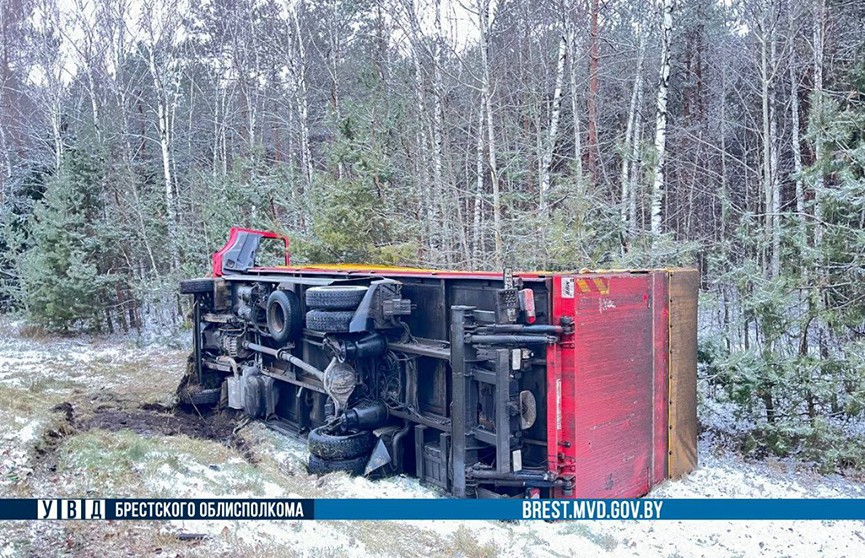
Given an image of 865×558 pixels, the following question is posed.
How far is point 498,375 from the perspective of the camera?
5629 millimetres

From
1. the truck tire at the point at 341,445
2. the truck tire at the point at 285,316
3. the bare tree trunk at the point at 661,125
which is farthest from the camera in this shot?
the bare tree trunk at the point at 661,125

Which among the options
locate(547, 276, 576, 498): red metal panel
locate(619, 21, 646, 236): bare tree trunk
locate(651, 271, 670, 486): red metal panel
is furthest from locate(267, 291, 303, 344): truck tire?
locate(619, 21, 646, 236): bare tree trunk

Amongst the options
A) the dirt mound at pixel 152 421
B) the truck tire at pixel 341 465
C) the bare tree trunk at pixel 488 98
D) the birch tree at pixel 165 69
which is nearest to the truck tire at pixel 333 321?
the truck tire at pixel 341 465

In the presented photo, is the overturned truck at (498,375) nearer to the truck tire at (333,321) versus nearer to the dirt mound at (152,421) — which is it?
the truck tire at (333,321)

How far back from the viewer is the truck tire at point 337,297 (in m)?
6.71

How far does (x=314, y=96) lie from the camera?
24516 mm

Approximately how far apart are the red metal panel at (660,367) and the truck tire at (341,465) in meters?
2.93

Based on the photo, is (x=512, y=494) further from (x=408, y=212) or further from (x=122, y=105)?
(x=122, y=105)

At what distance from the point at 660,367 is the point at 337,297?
3300 millimetres

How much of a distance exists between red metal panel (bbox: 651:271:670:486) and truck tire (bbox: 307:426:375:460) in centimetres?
288

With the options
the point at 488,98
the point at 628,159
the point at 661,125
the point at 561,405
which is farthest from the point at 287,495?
the point at 628,159

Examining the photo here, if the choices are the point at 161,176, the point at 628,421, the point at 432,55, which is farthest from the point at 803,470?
the point at 161,176

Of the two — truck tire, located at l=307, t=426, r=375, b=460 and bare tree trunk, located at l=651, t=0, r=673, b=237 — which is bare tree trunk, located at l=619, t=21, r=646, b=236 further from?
truck tire, located at l=307, t=426, r=375, b=460

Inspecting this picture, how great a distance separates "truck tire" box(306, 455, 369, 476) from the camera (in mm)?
6773
